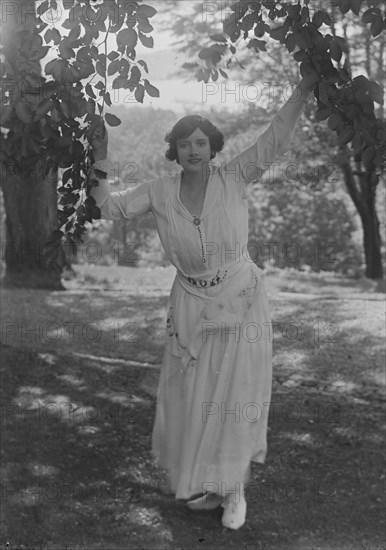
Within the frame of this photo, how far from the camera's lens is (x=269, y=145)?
455 cm

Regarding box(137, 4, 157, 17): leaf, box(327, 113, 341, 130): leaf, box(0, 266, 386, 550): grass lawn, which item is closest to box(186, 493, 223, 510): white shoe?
box(0, 266, 386, 550): grass lawn

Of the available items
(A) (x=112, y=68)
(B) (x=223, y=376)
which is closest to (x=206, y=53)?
(A) (x=112, y=68)

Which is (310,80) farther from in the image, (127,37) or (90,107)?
(90,107)

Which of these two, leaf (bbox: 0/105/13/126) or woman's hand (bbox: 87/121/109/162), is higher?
leaf (bbox: 0/105/13/126)

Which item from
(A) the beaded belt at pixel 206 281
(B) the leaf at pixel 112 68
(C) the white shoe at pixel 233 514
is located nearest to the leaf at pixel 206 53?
(B) the leaf at pixel 112 68

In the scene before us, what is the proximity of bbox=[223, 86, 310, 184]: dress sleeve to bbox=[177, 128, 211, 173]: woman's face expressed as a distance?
0.15 meters

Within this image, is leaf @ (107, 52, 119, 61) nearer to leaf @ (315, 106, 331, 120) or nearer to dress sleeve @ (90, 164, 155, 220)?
dress sleeve @ (90, 164, 155, 220)

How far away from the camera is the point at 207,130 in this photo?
461 cm

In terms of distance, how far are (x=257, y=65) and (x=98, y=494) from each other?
48.2 feet

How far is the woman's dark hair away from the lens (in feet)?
15.0

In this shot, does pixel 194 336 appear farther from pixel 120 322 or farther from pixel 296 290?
pixel 296 290

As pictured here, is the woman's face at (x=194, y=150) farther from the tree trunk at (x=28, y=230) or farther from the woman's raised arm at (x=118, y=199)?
the tree trunk at (x=28, y=230)

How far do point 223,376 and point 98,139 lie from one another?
58.1 inches

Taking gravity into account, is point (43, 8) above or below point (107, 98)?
above
